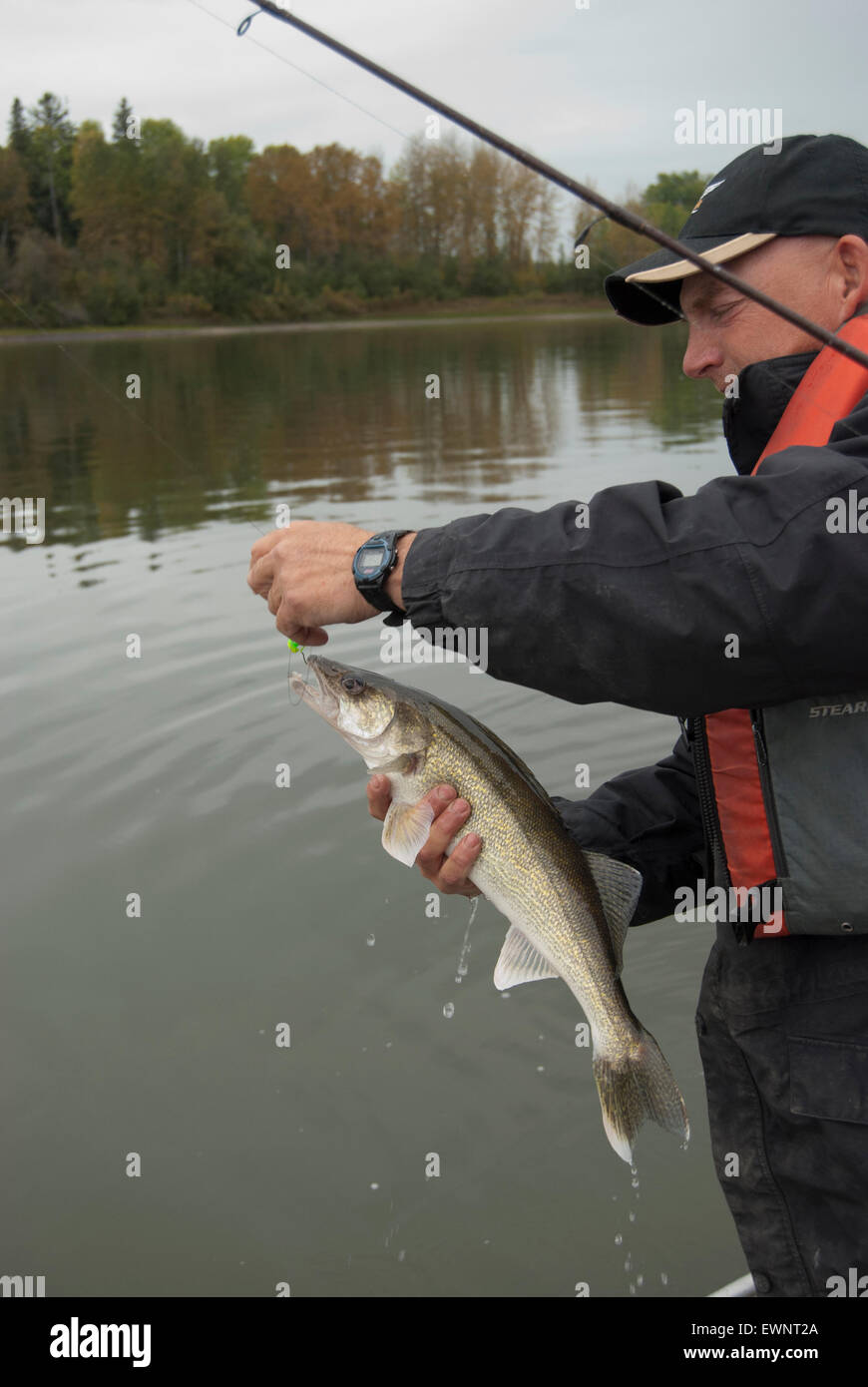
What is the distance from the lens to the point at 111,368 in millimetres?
37781

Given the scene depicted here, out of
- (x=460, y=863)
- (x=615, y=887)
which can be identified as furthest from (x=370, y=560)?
(x=615, y=887)

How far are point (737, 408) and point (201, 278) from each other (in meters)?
72.9

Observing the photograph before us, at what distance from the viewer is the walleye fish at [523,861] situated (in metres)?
2.62

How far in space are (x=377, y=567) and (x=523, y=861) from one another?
2.78 ft

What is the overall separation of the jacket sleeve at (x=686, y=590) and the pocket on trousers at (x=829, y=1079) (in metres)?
0.72

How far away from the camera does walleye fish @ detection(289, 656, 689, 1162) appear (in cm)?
262

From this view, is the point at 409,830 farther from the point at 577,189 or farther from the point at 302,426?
the point at 302,426

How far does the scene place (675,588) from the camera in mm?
1903

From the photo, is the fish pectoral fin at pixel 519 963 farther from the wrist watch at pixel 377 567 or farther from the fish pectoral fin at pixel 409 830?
the wrist watch at pixel 377 567

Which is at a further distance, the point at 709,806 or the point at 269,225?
the point at 269,225

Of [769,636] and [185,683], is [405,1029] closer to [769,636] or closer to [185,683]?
[769,636]

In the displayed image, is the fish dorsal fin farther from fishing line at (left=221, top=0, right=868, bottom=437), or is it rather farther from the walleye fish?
fishing line at (left=221, top=0, right=868, bottom=437)

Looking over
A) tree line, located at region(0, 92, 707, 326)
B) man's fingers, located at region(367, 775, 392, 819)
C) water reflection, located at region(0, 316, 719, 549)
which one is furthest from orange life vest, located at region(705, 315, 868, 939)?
tree line, located at region(0, 92, 707, 326)

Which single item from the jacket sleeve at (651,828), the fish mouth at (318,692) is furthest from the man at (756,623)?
the jacket sleeve at (651,828)
